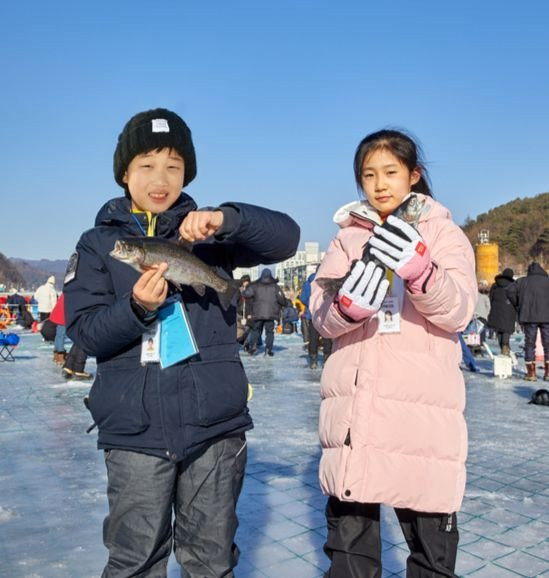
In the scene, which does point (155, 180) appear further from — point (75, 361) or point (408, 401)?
point (75, 361)

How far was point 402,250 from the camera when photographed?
6.73 feet

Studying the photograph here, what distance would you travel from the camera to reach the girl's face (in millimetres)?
2475

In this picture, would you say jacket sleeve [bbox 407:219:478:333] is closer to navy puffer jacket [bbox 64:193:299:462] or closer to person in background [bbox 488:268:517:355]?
navy puffer jacket [bbox 64:193:299:462]

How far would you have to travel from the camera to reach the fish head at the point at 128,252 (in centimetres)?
183

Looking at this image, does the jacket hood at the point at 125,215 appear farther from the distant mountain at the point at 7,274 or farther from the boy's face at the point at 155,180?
the distant mountain at the point at 7,274

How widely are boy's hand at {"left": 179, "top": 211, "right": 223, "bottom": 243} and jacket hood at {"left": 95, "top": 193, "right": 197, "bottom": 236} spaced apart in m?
0.26

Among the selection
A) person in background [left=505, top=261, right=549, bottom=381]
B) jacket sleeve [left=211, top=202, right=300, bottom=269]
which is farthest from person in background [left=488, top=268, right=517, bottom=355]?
jacket sleeve [left=211, top=202, right=300, bottom=269]

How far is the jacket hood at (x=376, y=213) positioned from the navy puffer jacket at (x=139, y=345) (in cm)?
38

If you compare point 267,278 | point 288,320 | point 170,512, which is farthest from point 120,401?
point 288,320

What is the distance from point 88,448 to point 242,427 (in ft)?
12.5

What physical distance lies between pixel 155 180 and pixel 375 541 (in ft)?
5.30

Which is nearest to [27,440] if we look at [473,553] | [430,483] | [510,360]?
[473,553]

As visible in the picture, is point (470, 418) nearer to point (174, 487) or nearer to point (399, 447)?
point (399, 447)

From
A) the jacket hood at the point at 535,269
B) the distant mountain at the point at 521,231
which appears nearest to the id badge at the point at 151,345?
the jacket hood at the point at 535,269
